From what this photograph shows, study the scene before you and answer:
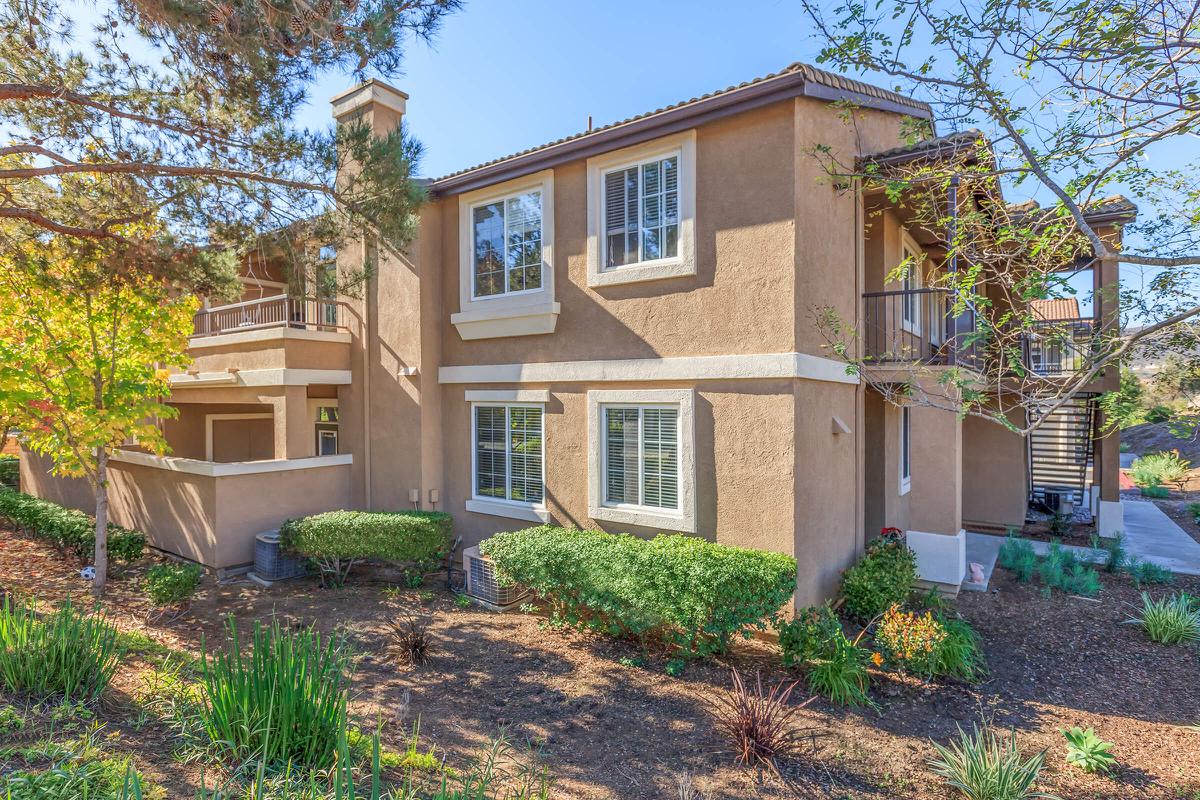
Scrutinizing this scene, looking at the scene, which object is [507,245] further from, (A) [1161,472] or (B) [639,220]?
(A) [1161,472]

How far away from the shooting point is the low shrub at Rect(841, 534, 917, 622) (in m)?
9.05

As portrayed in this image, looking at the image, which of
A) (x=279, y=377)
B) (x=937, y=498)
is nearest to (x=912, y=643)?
(x=937, y=498)

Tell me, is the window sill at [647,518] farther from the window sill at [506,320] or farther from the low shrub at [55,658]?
the low shrub at [55,658]

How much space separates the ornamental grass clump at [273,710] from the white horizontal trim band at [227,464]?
23.9 ft

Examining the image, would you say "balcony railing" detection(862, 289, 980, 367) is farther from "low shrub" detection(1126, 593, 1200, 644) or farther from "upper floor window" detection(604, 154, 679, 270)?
"low shrub" detection(1126, 593, 1200, 644)

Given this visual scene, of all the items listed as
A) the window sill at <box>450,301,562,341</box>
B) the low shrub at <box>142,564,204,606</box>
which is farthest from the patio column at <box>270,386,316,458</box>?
the window sill at <box>450,301,562,341</box>

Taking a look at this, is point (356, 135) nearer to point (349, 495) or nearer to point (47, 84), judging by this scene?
point (47, 84)

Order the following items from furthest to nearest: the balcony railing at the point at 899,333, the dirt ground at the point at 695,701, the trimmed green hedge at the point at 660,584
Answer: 1. the balcony railing at the point at 899,333
2. the trimmed green hedge at the point at 660,584
3. the dirt ground at the point at 695,701

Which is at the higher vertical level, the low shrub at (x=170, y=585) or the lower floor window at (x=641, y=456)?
the lower floor window at (x=641, y=456)

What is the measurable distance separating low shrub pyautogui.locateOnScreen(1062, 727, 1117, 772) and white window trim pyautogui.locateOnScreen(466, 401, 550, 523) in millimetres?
7387

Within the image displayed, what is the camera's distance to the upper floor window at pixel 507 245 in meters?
10.9

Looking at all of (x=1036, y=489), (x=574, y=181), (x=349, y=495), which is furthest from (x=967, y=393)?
(x=1036, y=489)

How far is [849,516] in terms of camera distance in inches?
394

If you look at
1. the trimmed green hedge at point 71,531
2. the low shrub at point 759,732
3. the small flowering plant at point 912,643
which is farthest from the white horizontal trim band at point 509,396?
the trimmed green hedge at point 71,531
